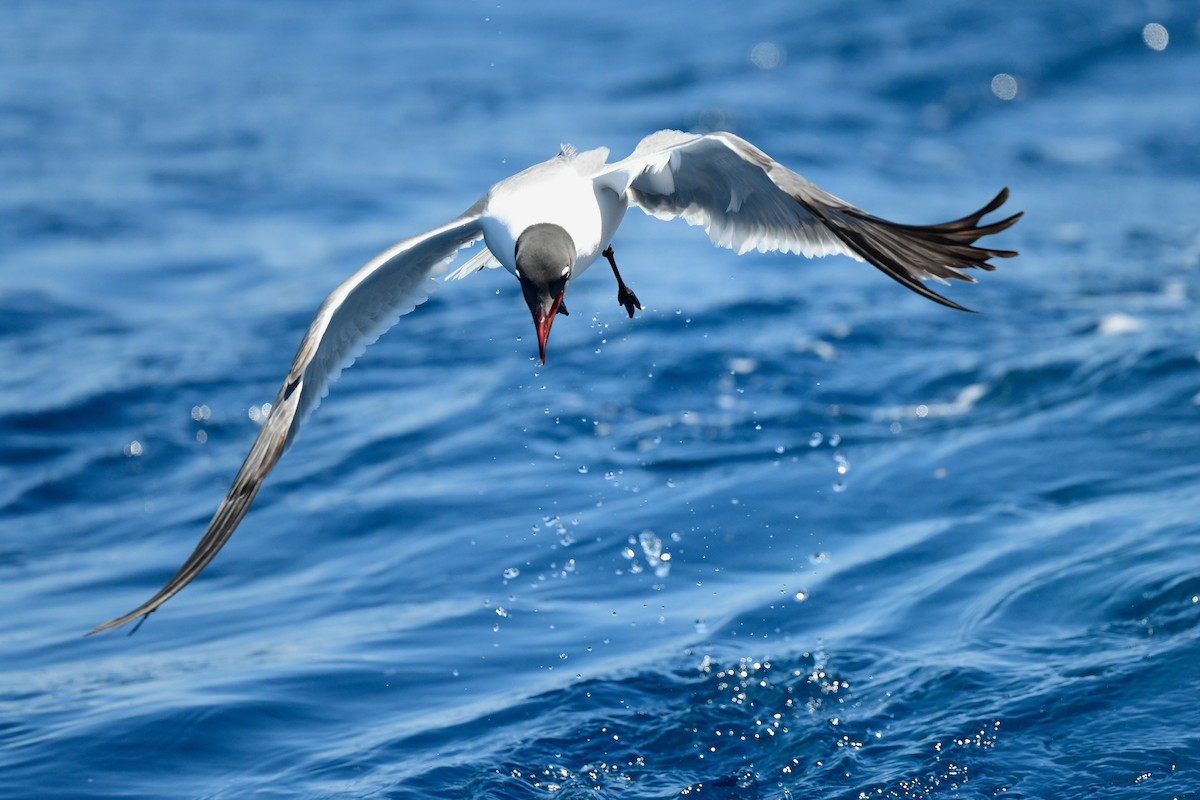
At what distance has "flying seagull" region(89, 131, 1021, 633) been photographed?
5258 millimetres

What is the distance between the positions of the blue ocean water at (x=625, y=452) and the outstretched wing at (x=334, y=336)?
148cm

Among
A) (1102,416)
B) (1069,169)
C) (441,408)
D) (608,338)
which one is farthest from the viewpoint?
(1069,169)

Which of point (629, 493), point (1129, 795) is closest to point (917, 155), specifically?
point (629, 493)

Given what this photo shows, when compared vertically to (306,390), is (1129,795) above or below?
below

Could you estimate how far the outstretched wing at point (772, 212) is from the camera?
17.0ft

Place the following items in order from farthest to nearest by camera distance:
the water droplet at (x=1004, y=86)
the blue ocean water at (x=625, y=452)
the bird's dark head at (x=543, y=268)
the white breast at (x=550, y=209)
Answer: the water droplet at (x=1004, y=86) → the blue ocean water at (x=625, y=452) → the white breast at (x=550, y=209) → the bird's dark head at (x=543, y=268)

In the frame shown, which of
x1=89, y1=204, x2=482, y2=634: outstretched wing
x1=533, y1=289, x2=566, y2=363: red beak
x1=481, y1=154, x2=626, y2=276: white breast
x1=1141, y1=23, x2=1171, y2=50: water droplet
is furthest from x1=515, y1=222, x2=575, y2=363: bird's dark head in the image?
x1=1141, y1=23, x2=1171, y2=50: water droplet

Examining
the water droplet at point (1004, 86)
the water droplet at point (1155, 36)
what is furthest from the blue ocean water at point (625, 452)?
the water droplet at point (1155, 36)

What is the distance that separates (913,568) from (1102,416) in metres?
2.48

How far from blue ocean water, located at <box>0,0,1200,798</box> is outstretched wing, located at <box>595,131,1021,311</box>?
215 cm

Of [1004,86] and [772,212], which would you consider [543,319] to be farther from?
[1004,86]

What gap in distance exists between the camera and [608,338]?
1216 centimetres

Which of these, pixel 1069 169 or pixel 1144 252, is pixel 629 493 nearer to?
pixel 1144 252

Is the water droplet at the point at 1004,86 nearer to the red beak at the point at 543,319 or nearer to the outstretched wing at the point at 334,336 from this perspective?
the outstretched wing at the point at 334,336
